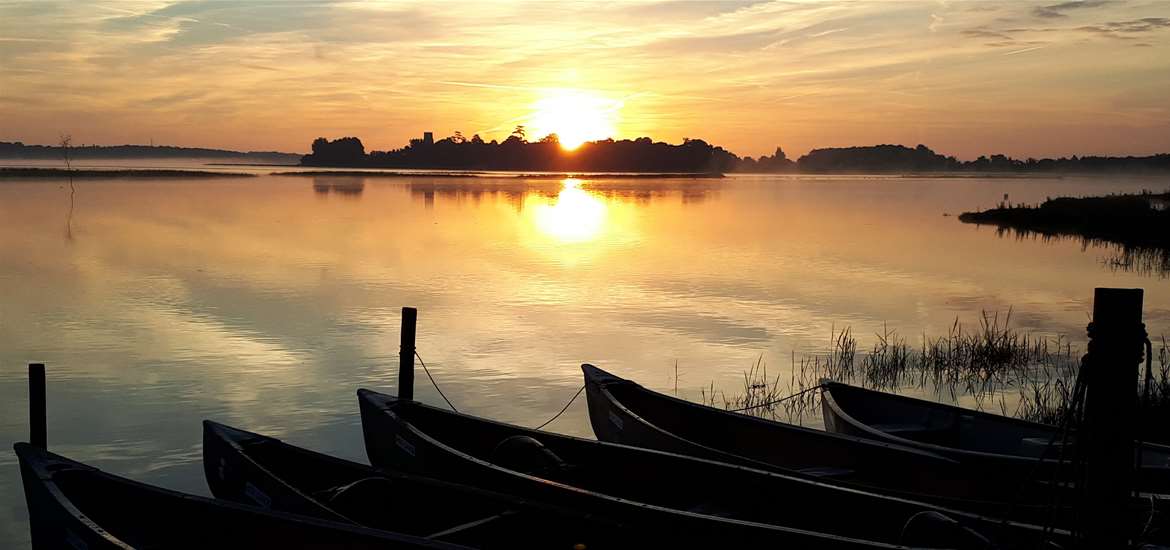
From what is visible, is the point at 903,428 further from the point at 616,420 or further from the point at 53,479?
the point at 53,479

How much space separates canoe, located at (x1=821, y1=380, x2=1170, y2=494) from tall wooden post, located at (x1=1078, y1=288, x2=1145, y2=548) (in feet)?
11.2

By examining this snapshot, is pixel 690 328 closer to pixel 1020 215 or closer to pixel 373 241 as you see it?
pixel 373 241

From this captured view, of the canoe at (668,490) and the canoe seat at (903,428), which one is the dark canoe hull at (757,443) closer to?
the canoe at (668,490)

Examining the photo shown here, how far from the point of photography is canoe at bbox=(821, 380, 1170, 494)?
9.48 meters

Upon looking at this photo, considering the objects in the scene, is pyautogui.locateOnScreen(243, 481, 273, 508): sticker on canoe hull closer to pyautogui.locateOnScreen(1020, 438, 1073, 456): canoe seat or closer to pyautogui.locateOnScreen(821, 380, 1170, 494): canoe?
pyautogui.locateOnScreen(821, 380, 1170, 494): canoe

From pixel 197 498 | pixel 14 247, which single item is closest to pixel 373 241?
pixel 14 247

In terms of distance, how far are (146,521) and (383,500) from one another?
2086mm

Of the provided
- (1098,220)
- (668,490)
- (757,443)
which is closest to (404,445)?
(668,490)

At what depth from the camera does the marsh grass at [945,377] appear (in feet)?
51.9

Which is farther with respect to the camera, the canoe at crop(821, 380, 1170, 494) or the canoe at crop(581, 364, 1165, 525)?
the canoe at crop(821, 380, 1170, 494)

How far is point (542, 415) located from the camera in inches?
634

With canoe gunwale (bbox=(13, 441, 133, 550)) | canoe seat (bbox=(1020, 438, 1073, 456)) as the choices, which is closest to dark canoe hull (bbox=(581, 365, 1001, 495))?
canoe seat (bbox=(1020, 438, 1073, 456))

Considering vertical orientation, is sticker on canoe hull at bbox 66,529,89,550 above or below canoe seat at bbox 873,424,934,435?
below

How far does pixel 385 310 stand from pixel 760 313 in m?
10.4
